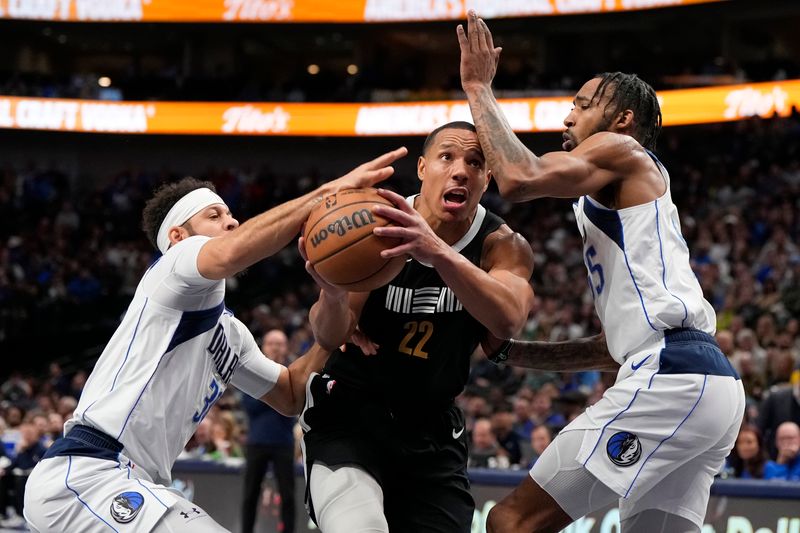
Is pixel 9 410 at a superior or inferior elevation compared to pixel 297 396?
inferior

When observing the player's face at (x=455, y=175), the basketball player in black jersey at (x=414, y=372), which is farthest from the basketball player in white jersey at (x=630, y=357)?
the basketball player in black jersey at (x=414, y=372)

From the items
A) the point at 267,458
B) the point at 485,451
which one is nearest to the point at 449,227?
the point at 267,458

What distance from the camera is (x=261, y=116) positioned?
22859 millimetres

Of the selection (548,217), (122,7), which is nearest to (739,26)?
(548,217)

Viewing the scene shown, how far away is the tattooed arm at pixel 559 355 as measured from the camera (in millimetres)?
4602

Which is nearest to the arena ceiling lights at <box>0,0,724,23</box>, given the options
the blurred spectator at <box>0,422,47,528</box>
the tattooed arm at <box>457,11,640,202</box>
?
the blurred spectator at <box>0,422,47,528</box>

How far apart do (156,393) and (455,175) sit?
1430 millimetres

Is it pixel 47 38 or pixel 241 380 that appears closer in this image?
pixel 241 380

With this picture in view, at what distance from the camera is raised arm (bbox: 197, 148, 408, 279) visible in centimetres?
370

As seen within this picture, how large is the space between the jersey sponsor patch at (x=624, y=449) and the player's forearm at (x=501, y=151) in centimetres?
93

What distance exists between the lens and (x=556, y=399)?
437 inches

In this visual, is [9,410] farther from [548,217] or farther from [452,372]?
[452,372]

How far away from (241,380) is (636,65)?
19781mm

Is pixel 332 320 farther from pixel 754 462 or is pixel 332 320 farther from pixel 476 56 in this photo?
pixel 754 462
